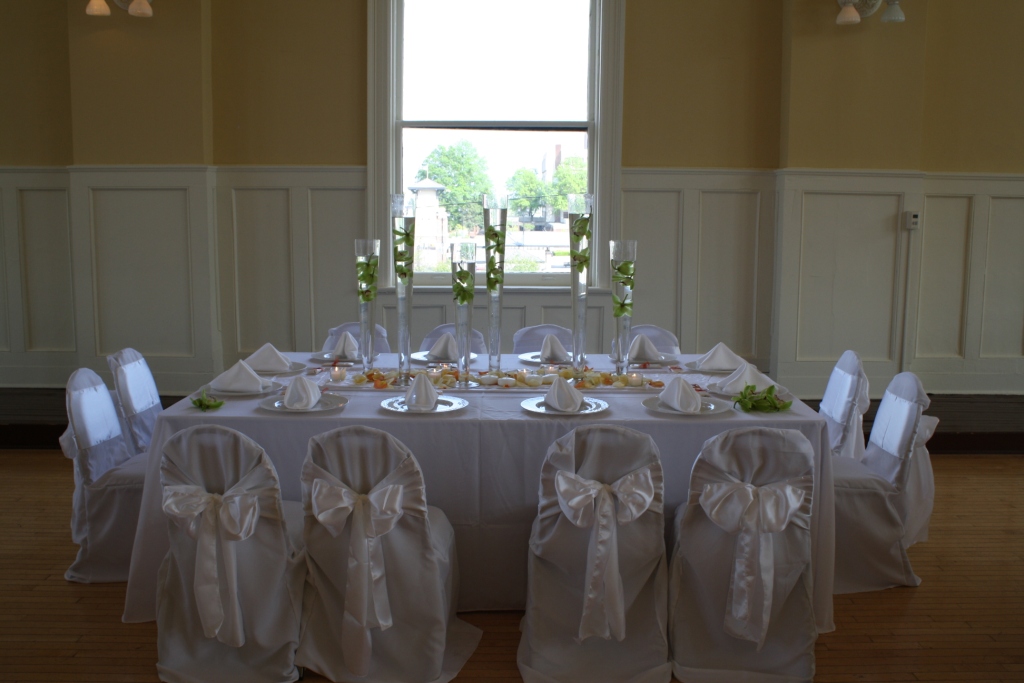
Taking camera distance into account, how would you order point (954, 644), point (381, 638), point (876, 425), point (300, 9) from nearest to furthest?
point (381, 638)
point (954, 644)
point (876, 425)
point (300, 9)

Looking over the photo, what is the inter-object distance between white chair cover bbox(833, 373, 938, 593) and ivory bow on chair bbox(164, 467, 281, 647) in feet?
7.09

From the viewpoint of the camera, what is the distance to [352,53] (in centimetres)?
649

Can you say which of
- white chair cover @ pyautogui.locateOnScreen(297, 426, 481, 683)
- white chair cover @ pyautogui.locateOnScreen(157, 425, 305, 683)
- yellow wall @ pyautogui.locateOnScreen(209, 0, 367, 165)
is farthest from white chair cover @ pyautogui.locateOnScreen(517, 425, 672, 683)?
yellow wall @ pyautogui.locateOnScreen(209, 0, 367, 165)

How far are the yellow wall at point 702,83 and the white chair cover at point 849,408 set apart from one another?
3035 millimetres

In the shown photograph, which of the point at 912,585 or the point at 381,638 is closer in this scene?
the point at 381,638

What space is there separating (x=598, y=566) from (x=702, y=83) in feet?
15.7

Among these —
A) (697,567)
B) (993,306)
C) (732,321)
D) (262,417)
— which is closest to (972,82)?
(993,306)

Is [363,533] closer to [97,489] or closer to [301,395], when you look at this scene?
[301,395]

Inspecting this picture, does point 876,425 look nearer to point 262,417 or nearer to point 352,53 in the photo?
point 262,417

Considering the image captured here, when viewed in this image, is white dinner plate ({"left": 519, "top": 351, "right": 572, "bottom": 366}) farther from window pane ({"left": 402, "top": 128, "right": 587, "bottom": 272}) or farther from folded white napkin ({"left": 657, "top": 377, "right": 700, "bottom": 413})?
window pane ({"left": 402, "top": 128, "right": 587, "bottom": 272})

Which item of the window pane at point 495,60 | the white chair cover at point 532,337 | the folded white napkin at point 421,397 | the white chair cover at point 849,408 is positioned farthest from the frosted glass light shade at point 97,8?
the white chair cover at point 849,408

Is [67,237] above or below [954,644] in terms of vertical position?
above

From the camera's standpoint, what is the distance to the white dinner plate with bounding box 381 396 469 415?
329 centimetres

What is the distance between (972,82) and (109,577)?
6578 mm
